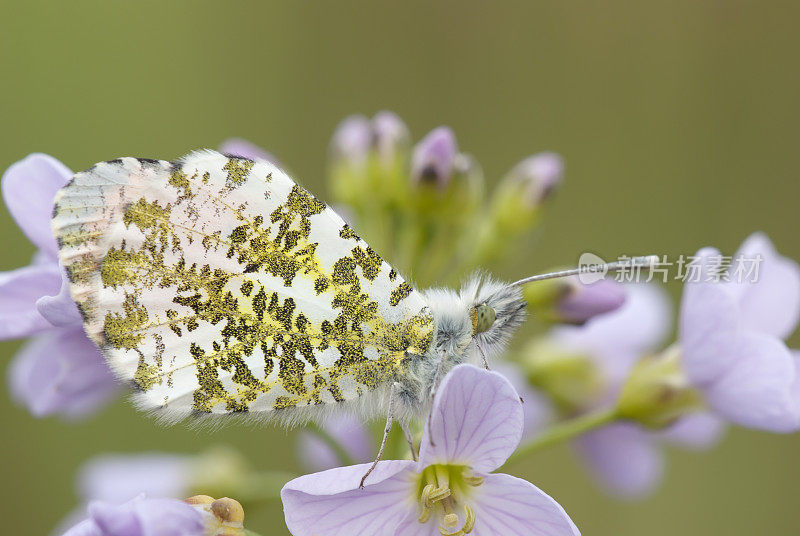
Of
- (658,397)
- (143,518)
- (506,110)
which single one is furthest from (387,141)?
(506,110)

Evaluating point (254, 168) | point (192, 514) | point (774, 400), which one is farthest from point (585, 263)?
point (192, 514)

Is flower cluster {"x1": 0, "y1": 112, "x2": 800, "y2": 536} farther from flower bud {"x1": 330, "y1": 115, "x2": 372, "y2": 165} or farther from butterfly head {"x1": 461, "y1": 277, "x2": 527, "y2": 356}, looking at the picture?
butterfly head {"x1": 461, "y1": 277, "x2": 527, "y2": 356}

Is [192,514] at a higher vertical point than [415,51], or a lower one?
lower

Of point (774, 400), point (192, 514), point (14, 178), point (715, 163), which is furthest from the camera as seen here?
point (715, 163)

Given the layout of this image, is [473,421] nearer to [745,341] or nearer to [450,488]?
[450,488]

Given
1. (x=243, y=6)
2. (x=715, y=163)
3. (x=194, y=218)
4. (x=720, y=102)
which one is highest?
(x=243, y=6)

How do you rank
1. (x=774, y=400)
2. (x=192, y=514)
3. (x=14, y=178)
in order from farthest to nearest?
(x=774, y=400), (x=14, y=178), (x=192, y=514)

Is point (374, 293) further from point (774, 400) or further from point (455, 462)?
point (774, 400)
